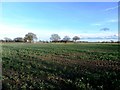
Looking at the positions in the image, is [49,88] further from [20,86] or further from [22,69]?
[22,69]

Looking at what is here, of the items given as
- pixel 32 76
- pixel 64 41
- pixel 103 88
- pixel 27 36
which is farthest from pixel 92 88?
pixel 27 36

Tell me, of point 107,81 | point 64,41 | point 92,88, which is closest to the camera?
point 92,88

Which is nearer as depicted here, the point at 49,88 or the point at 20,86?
the point at 49,88

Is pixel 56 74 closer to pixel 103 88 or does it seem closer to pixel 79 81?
pixel 79 81

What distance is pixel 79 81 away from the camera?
11062 millimetres

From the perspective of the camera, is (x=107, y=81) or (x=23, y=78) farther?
(x=23, y=78)

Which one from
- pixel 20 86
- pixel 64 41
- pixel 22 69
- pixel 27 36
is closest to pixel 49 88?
pixel 20 86

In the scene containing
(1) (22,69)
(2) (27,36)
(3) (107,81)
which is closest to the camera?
(3) (107,81)

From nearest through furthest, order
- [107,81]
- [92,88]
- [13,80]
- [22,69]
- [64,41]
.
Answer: [92,88] → [107,81] → [13,80] → [22,69] → [64,41]

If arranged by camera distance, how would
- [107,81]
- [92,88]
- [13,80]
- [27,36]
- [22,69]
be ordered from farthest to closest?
[27,36] → [22,69] → [13,80] → [107,81] → [92,88]

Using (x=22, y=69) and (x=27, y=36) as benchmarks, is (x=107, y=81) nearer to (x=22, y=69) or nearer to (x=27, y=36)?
(x=22, y=69)

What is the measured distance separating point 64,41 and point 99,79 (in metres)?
104

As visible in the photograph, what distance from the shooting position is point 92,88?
9828mm

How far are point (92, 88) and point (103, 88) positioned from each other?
0.55 meters
